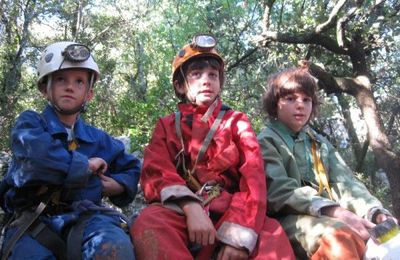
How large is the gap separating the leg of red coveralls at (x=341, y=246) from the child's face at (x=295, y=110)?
3.46ft

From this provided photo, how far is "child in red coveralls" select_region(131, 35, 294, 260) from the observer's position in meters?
2.51

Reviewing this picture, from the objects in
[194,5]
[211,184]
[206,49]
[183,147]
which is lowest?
[211,184]

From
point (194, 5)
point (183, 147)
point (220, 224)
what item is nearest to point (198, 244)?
point (220, 224)

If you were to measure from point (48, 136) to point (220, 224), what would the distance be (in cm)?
120

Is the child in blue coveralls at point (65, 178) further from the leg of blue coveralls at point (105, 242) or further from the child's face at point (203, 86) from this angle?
the child's face at point (203, 86)

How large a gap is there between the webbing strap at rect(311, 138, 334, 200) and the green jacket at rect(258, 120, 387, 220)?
3 centimetres

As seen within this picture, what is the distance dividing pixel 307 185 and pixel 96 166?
1593 millimetres

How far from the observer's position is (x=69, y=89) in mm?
2975

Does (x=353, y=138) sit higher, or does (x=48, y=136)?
(x=48, y=136)

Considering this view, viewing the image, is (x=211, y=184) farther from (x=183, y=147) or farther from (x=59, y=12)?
(x=59, y=12)

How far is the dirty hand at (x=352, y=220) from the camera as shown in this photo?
2716 mm

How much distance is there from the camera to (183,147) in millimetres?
3002

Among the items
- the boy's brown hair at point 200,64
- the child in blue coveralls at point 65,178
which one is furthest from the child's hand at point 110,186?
the boy's brown hair at point 200,64

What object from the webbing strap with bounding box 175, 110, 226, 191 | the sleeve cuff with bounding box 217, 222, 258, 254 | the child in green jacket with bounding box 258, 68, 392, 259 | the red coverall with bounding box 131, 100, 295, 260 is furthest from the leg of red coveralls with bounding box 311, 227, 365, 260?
the webbing strap with bounding box 175, 110, 226, 191
